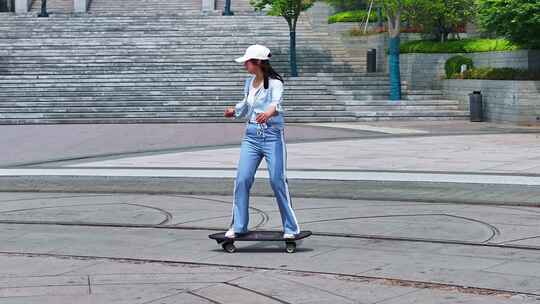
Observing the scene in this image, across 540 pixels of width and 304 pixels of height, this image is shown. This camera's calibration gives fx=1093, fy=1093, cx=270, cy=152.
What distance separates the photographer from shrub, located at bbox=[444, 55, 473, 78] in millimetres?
37531

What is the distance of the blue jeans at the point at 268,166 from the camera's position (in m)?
9.99

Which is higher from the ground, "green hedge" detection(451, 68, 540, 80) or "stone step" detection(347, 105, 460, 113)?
"green hedge" detection(451, 68, 540, 80)

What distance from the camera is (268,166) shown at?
10070 millimetres

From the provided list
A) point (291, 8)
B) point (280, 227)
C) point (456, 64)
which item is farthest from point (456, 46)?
point (280, 227)

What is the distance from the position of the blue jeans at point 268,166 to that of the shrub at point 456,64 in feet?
93.0

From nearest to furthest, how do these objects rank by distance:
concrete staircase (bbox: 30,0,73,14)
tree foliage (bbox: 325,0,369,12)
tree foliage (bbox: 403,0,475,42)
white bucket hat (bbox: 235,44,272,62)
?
1. white bucket hat (bbox: 235,44,272,62)
2. tree foliage (bbox: 403,0,475,42)
3. tree foliage (bbox: 325,0,369,12)
4. concrete staircase (bbox: 30,0,73,14)

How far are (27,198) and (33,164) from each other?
567 cm

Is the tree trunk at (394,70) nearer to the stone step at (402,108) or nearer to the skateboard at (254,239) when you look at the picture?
the stone step at (402,108)

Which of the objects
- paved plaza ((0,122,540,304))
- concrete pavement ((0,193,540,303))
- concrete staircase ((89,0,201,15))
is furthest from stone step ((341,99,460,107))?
concrete pavement ((0,193,540,303))

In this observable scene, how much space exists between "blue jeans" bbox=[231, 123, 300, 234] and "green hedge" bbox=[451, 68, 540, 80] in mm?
23536

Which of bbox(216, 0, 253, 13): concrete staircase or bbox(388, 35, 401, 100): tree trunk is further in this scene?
bbox(216, 0, 253, 13): concrete staircase

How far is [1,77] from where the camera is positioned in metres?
40.8

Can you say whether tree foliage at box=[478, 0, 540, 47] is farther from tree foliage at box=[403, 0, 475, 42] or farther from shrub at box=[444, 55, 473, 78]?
tree foliage at box=[403, 0, 475, 42]

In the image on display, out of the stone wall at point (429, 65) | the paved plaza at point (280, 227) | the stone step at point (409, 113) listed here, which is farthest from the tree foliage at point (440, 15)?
the paved plaza at point (280, 227)
